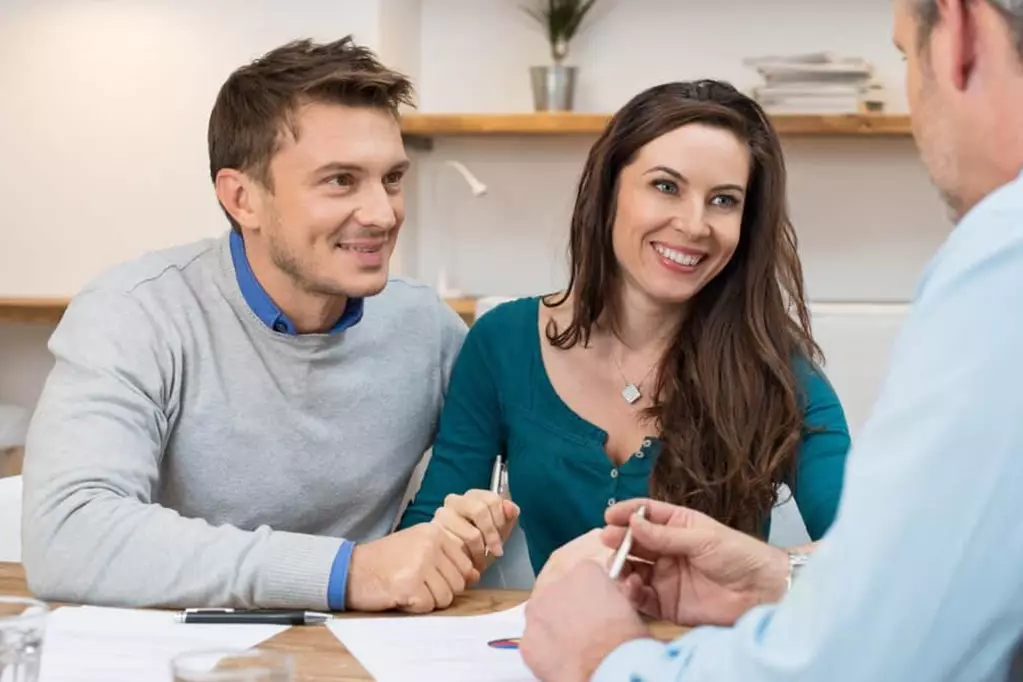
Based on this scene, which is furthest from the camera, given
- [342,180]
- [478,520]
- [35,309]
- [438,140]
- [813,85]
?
[438,140]

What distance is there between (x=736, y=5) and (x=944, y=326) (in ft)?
10.9

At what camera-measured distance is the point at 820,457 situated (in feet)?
6.15

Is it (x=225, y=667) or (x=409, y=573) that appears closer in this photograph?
(x=225, y=667)

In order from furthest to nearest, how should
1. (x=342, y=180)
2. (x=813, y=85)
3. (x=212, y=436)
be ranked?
(x=813, y=85) → (x=342, y=180) → (x=212, y=436)

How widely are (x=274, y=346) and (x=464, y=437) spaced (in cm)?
31

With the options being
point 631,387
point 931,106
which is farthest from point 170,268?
point 931,106

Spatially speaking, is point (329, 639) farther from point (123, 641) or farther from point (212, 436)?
point (212, 436)

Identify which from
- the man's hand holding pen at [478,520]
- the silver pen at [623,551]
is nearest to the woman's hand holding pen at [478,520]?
the man's hand holding pen at [478,520]

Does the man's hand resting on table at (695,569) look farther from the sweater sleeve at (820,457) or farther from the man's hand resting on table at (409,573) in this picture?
the sweater sleeve at (820,457)

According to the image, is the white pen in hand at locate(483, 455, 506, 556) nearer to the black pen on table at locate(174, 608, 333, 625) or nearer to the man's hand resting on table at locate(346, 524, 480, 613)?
the man's hand resting on table at locate(346, 524, 480, 613)

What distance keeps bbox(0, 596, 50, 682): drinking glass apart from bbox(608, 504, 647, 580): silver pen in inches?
20.2

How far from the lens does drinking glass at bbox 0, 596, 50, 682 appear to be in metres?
1.01

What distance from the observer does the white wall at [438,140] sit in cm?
382

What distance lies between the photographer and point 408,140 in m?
3.93
